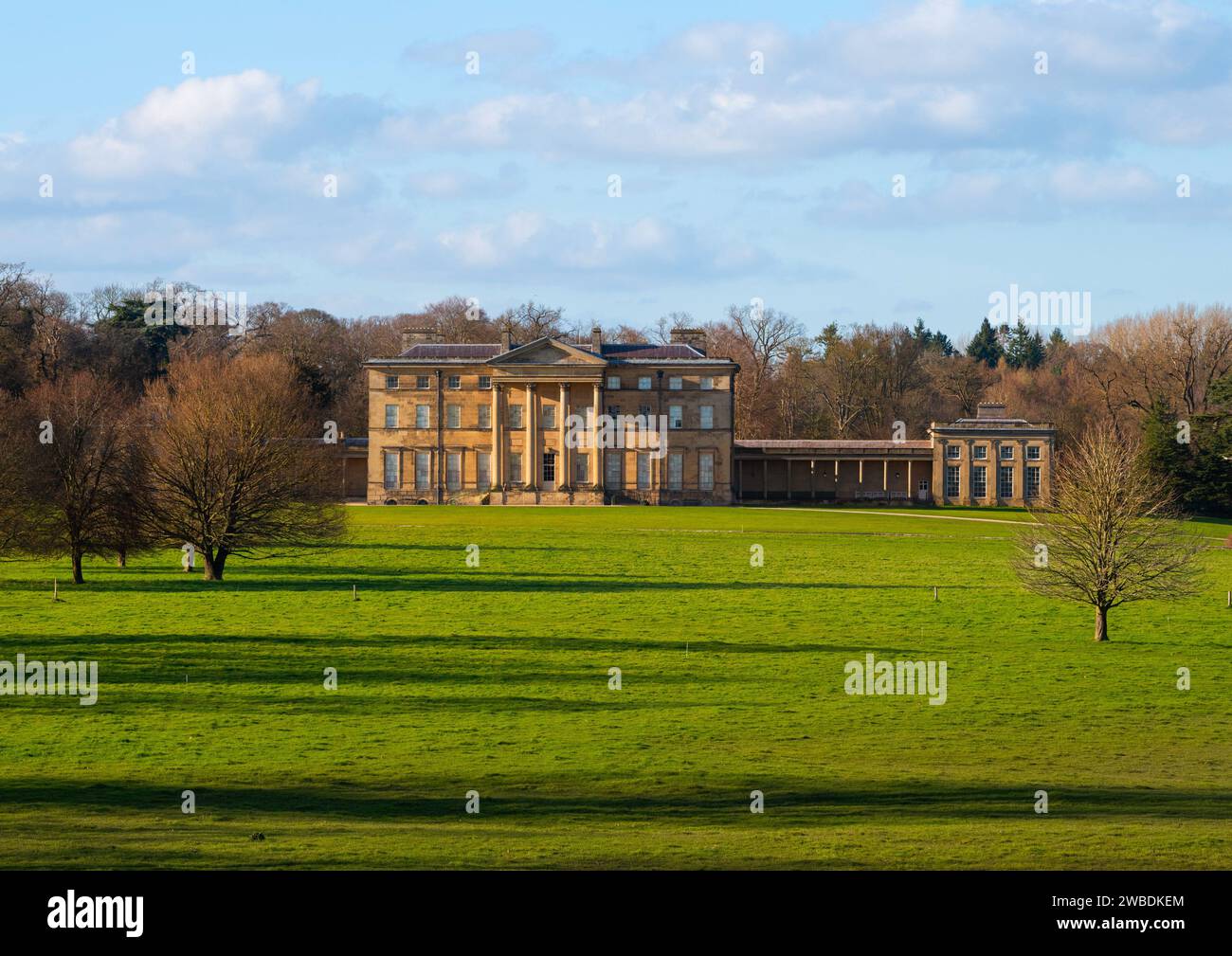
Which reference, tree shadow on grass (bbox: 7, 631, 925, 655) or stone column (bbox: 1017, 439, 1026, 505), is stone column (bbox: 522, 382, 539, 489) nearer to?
stone column (bbox: 1017, 439, 1026, 505)

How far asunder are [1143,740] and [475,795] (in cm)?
1233

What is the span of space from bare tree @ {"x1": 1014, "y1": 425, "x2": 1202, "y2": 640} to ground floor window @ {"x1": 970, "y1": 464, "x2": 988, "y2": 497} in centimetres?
5495

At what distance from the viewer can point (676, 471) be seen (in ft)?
308

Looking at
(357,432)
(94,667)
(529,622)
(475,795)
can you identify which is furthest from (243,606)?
(357,432)

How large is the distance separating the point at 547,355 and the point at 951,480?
2568 centimetres

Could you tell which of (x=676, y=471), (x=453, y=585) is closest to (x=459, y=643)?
(x=453, y=585)

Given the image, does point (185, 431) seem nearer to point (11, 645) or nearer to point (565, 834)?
point (11, 645)

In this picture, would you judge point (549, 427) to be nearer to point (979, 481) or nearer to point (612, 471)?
point (612, 471)

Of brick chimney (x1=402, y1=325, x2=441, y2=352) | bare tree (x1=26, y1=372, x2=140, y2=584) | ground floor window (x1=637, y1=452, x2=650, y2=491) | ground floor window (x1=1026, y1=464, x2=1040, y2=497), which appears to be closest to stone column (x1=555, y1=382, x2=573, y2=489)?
ground floor window (x1=637, y1=452, x2=650, y2=491)

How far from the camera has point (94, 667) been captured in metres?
29.7

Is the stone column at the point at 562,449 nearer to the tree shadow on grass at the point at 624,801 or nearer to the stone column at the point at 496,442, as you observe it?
the stone column at the point at 496,442

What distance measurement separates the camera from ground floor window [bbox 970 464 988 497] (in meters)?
93.1

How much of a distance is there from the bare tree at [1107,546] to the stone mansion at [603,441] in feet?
180

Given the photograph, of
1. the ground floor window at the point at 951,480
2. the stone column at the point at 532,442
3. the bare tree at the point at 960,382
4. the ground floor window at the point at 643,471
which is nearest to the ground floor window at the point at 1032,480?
the ground floor window at the point at 951,480
